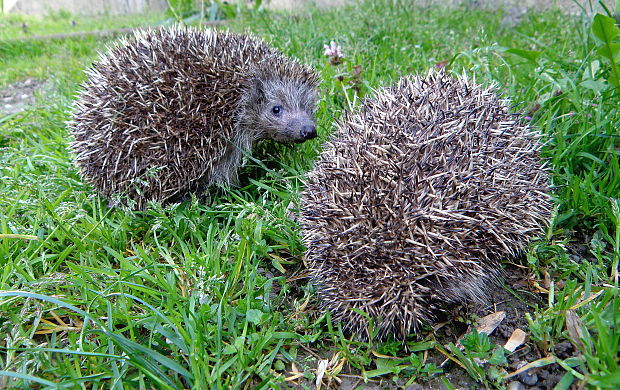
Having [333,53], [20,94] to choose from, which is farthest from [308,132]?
[20,94]

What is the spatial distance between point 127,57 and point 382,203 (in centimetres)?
279

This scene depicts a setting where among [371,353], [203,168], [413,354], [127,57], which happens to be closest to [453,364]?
[413,354]

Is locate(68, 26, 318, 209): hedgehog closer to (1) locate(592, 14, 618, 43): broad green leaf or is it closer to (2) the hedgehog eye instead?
(2) the hedgehog eye

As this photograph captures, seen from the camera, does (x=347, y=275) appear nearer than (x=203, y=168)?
Yes

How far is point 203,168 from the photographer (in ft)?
12.9

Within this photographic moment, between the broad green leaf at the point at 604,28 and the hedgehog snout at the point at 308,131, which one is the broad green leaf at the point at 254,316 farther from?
the broad green leaf at the point at 604,28

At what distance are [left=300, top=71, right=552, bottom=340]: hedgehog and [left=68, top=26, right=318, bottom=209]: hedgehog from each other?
1390 mm

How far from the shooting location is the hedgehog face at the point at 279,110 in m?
4.25

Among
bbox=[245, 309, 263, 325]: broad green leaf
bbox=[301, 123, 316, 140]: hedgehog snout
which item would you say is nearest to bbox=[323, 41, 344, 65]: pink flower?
bbox=[301, 123, 316, 140]: hedgehog snout

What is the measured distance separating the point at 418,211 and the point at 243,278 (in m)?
1.32

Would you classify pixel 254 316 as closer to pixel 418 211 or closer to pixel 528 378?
pixel 418 211

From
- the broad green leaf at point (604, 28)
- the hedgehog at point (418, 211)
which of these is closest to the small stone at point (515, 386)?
the hedgehog at point (418, 211)

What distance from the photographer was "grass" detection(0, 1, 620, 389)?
242 centimetres

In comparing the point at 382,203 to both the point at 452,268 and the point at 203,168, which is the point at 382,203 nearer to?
the point at 452,268
